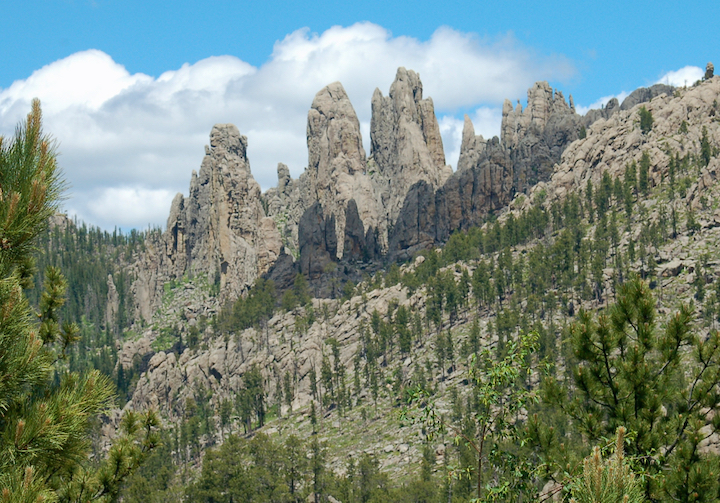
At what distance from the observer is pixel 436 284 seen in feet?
453

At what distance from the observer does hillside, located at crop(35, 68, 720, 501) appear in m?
111

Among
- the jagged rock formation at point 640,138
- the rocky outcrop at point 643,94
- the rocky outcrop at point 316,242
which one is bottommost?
the rocky outcrop at point 316,242

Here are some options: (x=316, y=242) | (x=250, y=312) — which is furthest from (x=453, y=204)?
(x=250, y=312)

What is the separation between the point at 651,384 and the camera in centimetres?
1894

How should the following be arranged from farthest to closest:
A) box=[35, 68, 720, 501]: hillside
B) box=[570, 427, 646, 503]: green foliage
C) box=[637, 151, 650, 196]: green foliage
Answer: box=[637, 151, 650, 196]: green foliage → box=[35, 68, 720, 501]: hillside → box=[570, 427, 646, 503]: green foliage

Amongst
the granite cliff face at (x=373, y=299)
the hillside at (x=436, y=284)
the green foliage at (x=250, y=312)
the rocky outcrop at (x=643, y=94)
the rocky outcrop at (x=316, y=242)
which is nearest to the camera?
the hillside at (x=436, y=284)

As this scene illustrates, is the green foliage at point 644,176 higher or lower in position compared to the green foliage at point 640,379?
higher

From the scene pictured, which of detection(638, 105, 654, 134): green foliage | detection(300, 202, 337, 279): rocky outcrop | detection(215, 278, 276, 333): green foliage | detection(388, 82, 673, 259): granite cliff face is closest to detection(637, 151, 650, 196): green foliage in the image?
detection(638, 105, 654, 134): green foliage

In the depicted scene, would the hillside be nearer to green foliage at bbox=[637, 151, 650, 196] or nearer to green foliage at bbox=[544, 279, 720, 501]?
green foliage at bbox=[637, 151, 650, 196]

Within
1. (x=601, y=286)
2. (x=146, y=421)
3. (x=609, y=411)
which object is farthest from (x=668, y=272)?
(x=146, y=421)

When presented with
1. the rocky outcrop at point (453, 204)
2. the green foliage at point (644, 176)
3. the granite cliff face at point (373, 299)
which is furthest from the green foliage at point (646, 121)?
the rocky outcrop at point (453, 204)

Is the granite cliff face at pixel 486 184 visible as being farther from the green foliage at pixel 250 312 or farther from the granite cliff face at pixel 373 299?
the green foliage at pixel 250 312

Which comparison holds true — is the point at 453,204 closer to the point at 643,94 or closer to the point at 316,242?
the point at 316,242

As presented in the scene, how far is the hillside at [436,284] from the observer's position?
11075 centimetres
